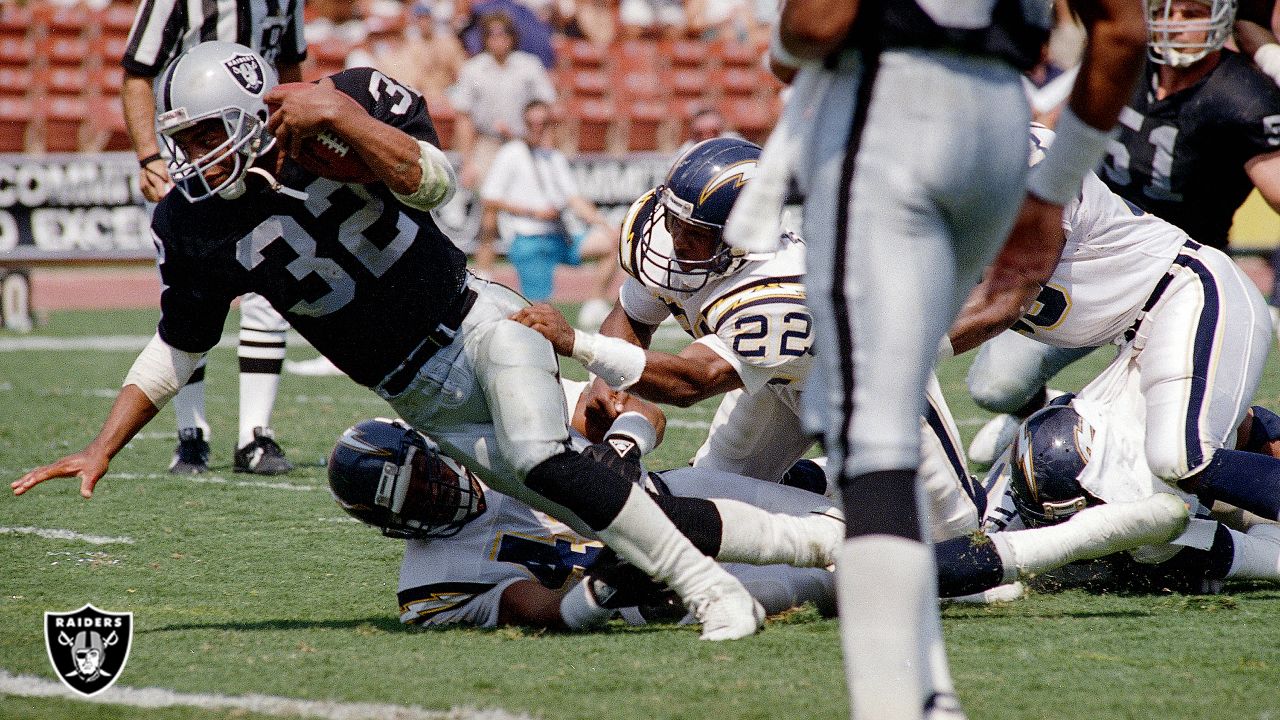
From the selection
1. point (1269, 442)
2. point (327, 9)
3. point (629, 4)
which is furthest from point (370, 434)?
point (629, 4)

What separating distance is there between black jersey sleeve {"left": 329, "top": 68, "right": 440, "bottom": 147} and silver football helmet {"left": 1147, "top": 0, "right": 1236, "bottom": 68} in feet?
6.96

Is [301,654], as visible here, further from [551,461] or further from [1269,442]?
[1269,442]

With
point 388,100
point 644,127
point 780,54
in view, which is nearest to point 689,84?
point 644,127

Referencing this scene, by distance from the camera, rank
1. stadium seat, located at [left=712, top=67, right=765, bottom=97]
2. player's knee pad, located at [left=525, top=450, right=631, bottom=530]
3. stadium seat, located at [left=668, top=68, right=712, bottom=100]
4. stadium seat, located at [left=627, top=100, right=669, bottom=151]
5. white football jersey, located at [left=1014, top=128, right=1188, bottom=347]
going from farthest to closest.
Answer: stadium seat, located at [left=712, top=67, right=765, bottom=97], stadium seat, located at [left=668, top=68, right=712, bottom=100], stadium seat, located at [left=627, top=100, right=669, bottom=151], white football jersey, located at [left=1014, top=128, right=1188, bottom=347], player's knee pad, located at [left=525, top=450, right=631, bottom=530]

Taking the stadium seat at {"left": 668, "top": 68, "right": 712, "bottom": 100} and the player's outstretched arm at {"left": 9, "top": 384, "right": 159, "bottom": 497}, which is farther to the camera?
the stadium seat at {"left": 668, "top": 68, "right": 712, "bottom": 100}

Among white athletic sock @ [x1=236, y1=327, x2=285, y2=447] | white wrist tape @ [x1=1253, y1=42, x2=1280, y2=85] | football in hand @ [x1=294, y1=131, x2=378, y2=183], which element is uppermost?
white wrist tape @ [x1=1253, y1=42, x2=1280, y2=85]

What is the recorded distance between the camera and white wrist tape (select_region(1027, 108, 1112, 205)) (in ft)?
6.63

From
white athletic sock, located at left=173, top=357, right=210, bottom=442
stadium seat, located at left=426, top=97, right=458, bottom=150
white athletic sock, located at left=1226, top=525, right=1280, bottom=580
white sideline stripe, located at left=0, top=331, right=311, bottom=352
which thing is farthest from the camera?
stadium seat, located at left=426, top=97, right=458, bottom=150

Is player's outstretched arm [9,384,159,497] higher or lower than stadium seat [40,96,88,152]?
higher

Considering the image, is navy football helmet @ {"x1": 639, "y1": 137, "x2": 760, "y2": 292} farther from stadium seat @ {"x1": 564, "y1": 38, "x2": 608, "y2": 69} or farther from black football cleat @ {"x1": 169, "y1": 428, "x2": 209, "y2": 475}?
stadium seat @ {"x1": 564, "y1": 38, "x2": 608, "y2": 69}

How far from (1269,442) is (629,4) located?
1248 cm

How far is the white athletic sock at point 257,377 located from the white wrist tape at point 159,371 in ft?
6.68

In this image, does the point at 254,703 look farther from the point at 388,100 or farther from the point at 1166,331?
the point at 1166,331

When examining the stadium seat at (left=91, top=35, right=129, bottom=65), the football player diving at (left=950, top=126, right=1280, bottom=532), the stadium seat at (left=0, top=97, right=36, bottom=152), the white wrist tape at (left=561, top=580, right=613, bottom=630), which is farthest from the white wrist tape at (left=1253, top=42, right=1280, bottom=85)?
the stadium seat at (left=91, top=35, right=129, bottom=65)
